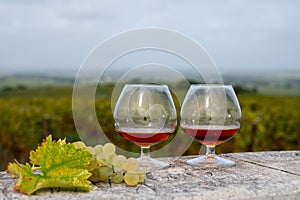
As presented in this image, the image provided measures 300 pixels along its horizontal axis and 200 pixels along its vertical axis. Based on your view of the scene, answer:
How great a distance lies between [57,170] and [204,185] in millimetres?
486

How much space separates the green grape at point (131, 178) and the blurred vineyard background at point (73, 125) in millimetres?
3469

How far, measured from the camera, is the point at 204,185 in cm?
155

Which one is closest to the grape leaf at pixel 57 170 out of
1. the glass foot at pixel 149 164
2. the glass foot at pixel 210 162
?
the glass foot at pixel 149 164

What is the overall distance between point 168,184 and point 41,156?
428 mm

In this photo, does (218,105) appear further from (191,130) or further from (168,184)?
(168,184)

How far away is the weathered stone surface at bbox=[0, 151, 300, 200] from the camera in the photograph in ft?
4.66

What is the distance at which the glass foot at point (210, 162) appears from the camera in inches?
73.4

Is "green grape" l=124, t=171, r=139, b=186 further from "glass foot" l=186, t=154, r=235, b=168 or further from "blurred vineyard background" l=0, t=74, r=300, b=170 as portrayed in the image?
"blurred vineyard background" l=0, t=74, r=300, b=170

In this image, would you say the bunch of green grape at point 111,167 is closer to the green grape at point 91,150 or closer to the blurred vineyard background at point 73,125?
the green grape at point 91,150

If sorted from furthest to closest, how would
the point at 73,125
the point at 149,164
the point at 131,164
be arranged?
the point at 73,125 < the point at 149,164 < the point at 131,164

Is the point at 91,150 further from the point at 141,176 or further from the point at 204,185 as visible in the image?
the point at 204,185

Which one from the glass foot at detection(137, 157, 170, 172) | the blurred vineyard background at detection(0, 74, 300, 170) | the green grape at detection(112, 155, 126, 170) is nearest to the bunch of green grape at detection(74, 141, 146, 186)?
the green grape at detection(112, 155, 126, 170)

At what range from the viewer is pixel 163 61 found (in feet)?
5.79

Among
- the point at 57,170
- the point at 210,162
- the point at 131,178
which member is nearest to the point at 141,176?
the point at 131,178
